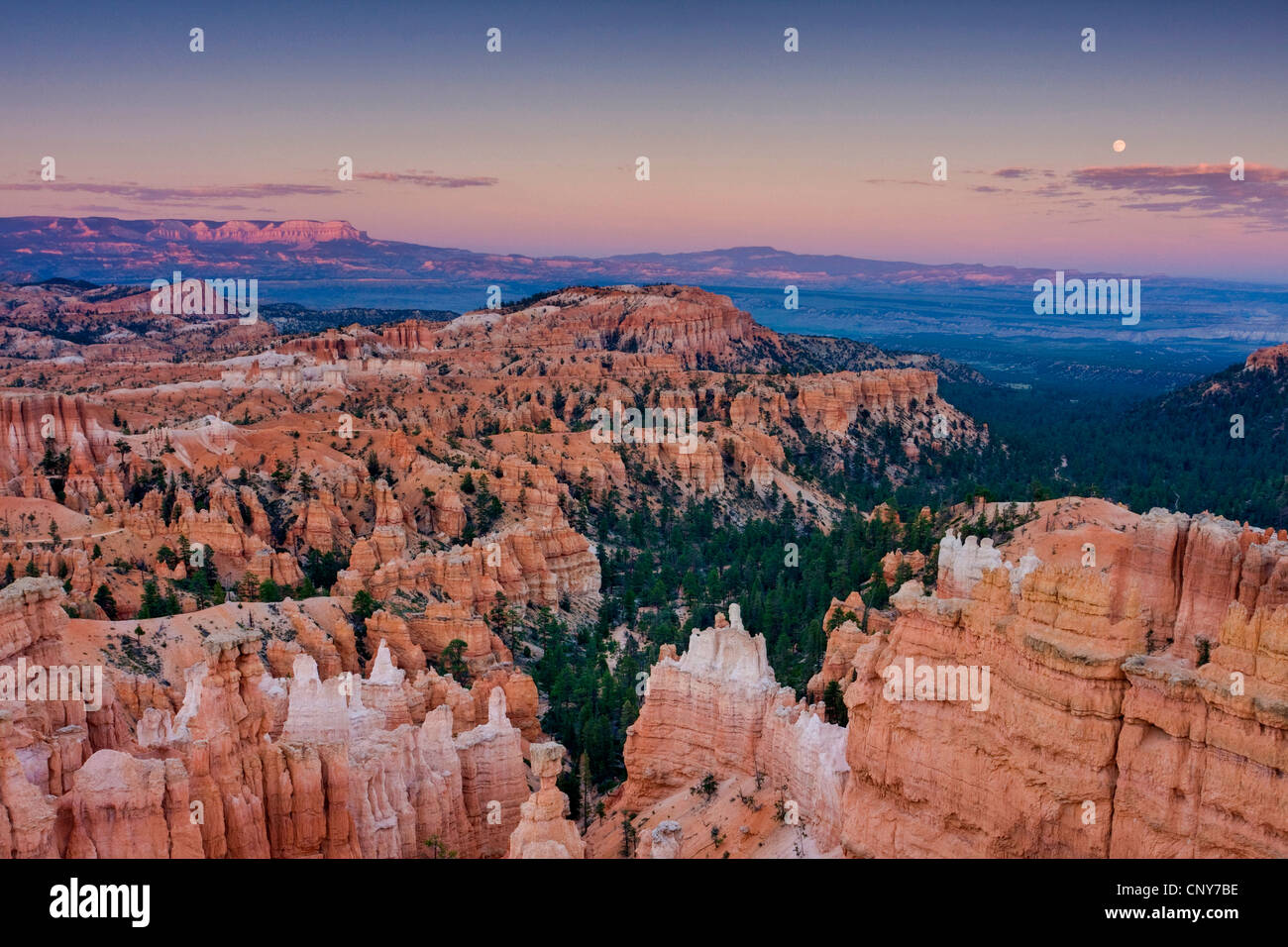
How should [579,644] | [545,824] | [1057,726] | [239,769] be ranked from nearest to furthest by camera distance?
1. [1057,726]
2. [545,824]
3. [239,769]
4. [579,644]

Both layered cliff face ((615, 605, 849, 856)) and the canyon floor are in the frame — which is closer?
the canyon floor

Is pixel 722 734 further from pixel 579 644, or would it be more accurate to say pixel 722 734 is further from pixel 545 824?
pixel 579 644

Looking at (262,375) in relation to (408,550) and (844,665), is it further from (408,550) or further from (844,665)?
(844,665)

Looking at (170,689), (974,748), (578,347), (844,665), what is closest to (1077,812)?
(974,748)

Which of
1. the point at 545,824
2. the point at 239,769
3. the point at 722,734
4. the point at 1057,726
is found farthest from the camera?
the point at 722,734

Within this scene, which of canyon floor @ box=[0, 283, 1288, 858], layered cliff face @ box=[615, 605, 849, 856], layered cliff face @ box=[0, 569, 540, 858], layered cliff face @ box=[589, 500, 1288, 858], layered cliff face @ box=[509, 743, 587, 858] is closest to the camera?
layered cliff face @ box=[589, 500, 1288, 858]

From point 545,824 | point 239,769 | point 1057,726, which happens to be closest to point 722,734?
point 545,824

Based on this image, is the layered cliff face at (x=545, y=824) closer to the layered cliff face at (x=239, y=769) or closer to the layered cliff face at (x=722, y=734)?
the layered cliff face at (x=722, y=734)

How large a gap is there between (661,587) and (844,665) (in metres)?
29.9

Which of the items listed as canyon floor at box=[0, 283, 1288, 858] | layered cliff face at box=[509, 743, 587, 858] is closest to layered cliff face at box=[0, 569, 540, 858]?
canyon floor at box=[0, 283, 1288, 858]

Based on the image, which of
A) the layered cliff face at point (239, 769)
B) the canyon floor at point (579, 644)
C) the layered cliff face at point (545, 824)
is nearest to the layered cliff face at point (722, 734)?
the canyon floor at point (579, 644)

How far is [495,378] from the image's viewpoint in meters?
119

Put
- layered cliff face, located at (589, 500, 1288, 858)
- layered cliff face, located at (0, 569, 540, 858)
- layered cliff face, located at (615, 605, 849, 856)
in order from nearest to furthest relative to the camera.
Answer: layered cliff face, located at (589, 500, 1288, 858) < layered cliff face, located at (0, 569, 540, 858) < layered cliff face, located at (615, 605, 849, 856)

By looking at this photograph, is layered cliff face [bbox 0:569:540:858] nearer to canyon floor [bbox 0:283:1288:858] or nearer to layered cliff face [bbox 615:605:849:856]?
canyon floor [bbox 0:283:1288:858]
